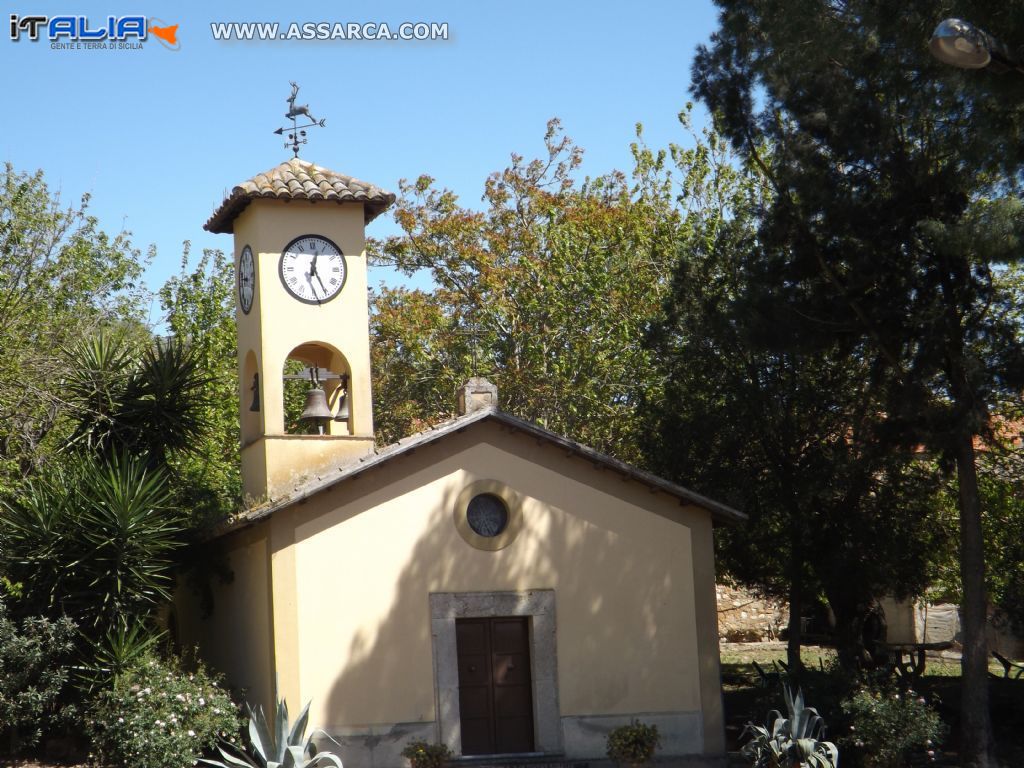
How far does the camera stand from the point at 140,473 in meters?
17.4

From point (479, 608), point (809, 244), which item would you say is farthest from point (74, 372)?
point (809, 244)

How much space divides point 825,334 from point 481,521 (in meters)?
5.52

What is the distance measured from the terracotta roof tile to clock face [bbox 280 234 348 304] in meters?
0.65

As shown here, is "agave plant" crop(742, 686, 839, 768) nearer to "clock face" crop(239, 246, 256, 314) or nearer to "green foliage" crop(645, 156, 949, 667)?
"green foliage" crop(645, 156, 949, 667)

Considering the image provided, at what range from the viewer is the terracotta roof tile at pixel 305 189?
17.5 m

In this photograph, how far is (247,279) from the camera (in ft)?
60.0

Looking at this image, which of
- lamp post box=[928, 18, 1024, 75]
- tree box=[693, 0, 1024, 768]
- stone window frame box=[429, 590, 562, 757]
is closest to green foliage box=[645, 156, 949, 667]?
tree box=[693, 0, 1024, 768]

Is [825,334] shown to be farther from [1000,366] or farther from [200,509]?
[200,509]

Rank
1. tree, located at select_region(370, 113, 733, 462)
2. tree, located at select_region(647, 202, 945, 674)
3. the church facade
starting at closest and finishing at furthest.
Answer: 1. the church facade
2. tree, located at select_region(647, 202, 945, 674)
3. tree, located at select_region(370, 113, 733, 462)

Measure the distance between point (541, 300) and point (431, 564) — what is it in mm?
11355

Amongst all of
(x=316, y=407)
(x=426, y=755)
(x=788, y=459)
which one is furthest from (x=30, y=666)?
(x=788, y=459)

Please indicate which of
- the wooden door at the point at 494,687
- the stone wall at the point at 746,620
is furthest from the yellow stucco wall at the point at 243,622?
the stone wall at the point at 746,620

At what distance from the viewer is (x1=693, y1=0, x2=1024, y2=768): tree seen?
53.8 ft

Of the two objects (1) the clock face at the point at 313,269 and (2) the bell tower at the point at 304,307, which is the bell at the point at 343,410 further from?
(1) the clock face at the point at 313,269
